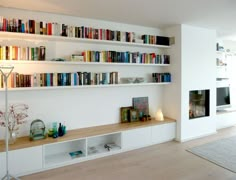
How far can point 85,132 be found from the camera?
3311 millimetres

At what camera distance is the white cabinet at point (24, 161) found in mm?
2582

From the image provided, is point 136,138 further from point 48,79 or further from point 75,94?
point 48,79

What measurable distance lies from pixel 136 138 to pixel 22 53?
8.01ft

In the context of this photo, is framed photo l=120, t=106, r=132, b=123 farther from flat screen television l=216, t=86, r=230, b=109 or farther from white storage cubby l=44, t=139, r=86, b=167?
flat screen television l=216, t=86, r=230, b=109

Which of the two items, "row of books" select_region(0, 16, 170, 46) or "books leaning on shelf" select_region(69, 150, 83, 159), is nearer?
"row of books" select_region(0, 16, 170, 46)

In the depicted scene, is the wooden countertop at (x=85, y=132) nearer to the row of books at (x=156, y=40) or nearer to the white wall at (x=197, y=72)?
the white wall at (x=197, y=72)

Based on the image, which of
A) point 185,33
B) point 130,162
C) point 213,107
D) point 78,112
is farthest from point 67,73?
point 213,107

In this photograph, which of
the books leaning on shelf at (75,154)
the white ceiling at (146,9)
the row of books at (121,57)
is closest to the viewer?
the white ceiling at (146,9)

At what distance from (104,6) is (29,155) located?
96.2 inches

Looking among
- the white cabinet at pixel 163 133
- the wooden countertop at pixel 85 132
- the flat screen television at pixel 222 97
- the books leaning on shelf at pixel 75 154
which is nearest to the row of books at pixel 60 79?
the wooden countertop at pixel 85 132

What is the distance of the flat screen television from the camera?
5.11m

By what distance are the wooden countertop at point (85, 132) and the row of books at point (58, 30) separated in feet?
5.38

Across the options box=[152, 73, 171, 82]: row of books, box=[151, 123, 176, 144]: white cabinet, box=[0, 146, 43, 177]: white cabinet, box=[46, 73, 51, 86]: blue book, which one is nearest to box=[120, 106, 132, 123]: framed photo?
box=[151, 123, 176, 144]: white cabinet

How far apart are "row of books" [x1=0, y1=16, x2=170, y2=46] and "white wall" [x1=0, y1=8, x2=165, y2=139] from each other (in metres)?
0.22
